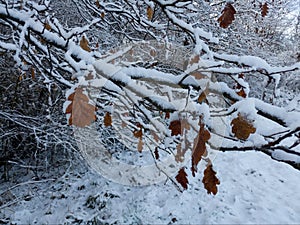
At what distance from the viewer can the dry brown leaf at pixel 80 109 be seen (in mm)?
1133

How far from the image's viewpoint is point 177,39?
15.4 ft

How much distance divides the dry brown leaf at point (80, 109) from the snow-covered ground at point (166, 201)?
8.49 feet

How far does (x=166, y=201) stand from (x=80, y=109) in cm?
313

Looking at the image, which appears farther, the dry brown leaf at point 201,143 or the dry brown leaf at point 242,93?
the dry brown leaf at point 242,93

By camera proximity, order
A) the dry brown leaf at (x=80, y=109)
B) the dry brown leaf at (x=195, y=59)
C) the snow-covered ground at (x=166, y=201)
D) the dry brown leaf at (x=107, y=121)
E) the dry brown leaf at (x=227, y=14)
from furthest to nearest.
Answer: the snow-covered ground at (x=166, y=201), the dry brown leaf at (x=107, y=121), the dry brown leaf at (x=227, y=14), the dry brown leaf at (x=195, y=59), the dry brown leaf at (x=80, y=109)

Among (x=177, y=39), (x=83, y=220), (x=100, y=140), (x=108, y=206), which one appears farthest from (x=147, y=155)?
(x=177, y=39)

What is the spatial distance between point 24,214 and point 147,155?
2372 mm

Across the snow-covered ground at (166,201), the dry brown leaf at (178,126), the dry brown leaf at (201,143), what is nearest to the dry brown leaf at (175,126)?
the dry brown leaf at (178,126)

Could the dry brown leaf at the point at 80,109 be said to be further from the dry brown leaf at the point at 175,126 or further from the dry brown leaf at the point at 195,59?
the dry brown leaf at the point at 195,59

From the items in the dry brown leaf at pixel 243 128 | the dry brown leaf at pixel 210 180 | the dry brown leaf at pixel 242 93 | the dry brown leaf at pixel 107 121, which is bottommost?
the dry brown leaf at pixel 210 180

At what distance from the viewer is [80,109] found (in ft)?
3.78

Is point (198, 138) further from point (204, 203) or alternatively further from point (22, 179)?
point (22, 179)

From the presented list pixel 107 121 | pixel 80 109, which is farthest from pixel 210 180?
pixel 107 121

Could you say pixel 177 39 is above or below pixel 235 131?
above
